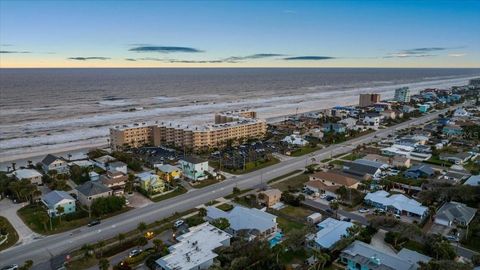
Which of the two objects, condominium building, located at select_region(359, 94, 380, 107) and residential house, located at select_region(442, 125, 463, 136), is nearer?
residential house, located at select_region(442, 125, 463, 136)

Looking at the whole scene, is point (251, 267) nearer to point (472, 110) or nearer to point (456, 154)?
point (456, 154)

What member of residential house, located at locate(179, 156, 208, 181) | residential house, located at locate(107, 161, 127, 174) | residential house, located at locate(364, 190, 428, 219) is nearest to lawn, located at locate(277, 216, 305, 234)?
residential house, located at locate(364, 190, 428, 219)

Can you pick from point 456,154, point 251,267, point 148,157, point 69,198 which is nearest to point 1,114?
point 148,157

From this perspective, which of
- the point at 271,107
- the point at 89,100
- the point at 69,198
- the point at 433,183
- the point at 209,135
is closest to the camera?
the point at 69,198

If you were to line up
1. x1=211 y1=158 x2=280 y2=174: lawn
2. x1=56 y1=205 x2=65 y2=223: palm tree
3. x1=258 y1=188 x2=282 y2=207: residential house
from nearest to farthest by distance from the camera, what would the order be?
x1=56 y1=205 x2=65 y2=223: palm tree < x1=258 y1=188 x2=282 y2=207: residential house < x1=211 y1=158 x2=280 y2=174: lawn

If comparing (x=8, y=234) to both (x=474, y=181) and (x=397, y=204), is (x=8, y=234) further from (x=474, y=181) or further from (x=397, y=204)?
(x=474, y=181)

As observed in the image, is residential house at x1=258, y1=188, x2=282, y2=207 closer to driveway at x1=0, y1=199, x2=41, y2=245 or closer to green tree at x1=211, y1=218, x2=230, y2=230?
green tree at x1=211, y1=218, x2=230, y2=230

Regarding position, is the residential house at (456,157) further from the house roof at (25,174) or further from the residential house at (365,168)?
the house roof at (25,174)
